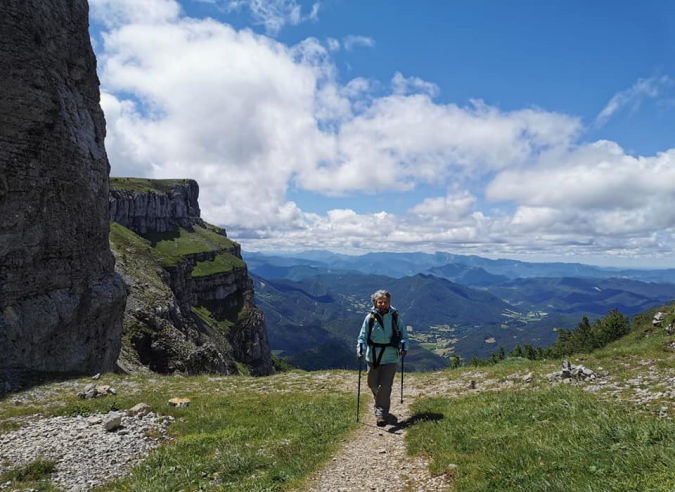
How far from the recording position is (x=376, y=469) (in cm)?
950

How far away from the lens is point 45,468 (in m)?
10.7

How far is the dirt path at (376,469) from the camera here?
8.41 m

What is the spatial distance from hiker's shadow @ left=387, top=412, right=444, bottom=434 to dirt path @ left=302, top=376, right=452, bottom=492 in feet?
0.17

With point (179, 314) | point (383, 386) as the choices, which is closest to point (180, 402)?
point (383, 386)

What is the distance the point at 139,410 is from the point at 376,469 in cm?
1081

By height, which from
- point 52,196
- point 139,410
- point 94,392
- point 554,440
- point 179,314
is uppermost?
point 52,196

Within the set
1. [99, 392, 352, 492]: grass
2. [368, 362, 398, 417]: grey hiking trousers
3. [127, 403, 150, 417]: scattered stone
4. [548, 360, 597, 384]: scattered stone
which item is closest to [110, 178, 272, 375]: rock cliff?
[127, 403, 150, 417]: scattered stone

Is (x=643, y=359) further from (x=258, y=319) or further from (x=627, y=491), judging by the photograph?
(x=258, y=319)

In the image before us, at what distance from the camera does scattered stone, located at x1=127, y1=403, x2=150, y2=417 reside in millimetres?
14683

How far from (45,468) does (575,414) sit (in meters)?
15.6

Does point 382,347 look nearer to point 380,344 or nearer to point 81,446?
point 380,344

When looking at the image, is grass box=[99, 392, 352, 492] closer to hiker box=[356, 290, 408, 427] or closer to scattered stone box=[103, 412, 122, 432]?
hiker box=[356, 290, 408, 427]

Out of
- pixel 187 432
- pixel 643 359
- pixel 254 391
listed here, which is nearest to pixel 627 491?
pixel 187 432

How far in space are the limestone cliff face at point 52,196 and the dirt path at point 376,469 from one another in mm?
25628
